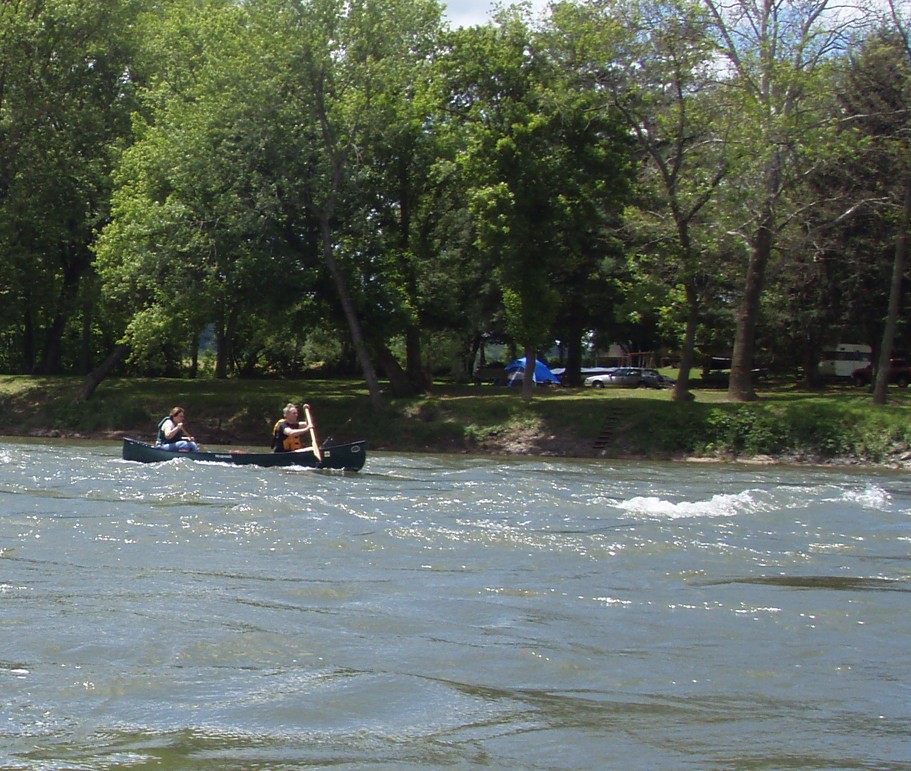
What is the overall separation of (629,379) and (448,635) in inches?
2154

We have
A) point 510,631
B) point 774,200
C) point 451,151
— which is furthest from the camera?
point 451,151

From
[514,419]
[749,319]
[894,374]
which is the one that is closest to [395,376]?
[514,419]

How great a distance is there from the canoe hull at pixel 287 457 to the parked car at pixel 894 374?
34.3 metres

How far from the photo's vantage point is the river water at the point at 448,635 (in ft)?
26.2

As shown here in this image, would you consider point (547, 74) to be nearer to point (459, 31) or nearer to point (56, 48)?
point (459, 31)

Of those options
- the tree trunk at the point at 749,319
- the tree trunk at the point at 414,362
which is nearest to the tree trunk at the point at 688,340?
the tree trunk at the point at 749,319

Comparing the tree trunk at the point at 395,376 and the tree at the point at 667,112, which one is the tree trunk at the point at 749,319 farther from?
the tree trunk at the point at 395,376

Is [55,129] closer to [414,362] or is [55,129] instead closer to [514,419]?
[414,362]

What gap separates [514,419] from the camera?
41.1 meters

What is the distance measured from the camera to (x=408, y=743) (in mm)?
8008

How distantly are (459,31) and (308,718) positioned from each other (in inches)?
1461

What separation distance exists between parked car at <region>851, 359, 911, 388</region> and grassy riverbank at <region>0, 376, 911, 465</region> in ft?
25.0

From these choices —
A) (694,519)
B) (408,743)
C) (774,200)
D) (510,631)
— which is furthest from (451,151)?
(408,743)

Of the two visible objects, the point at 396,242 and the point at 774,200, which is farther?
the point at 396,242
